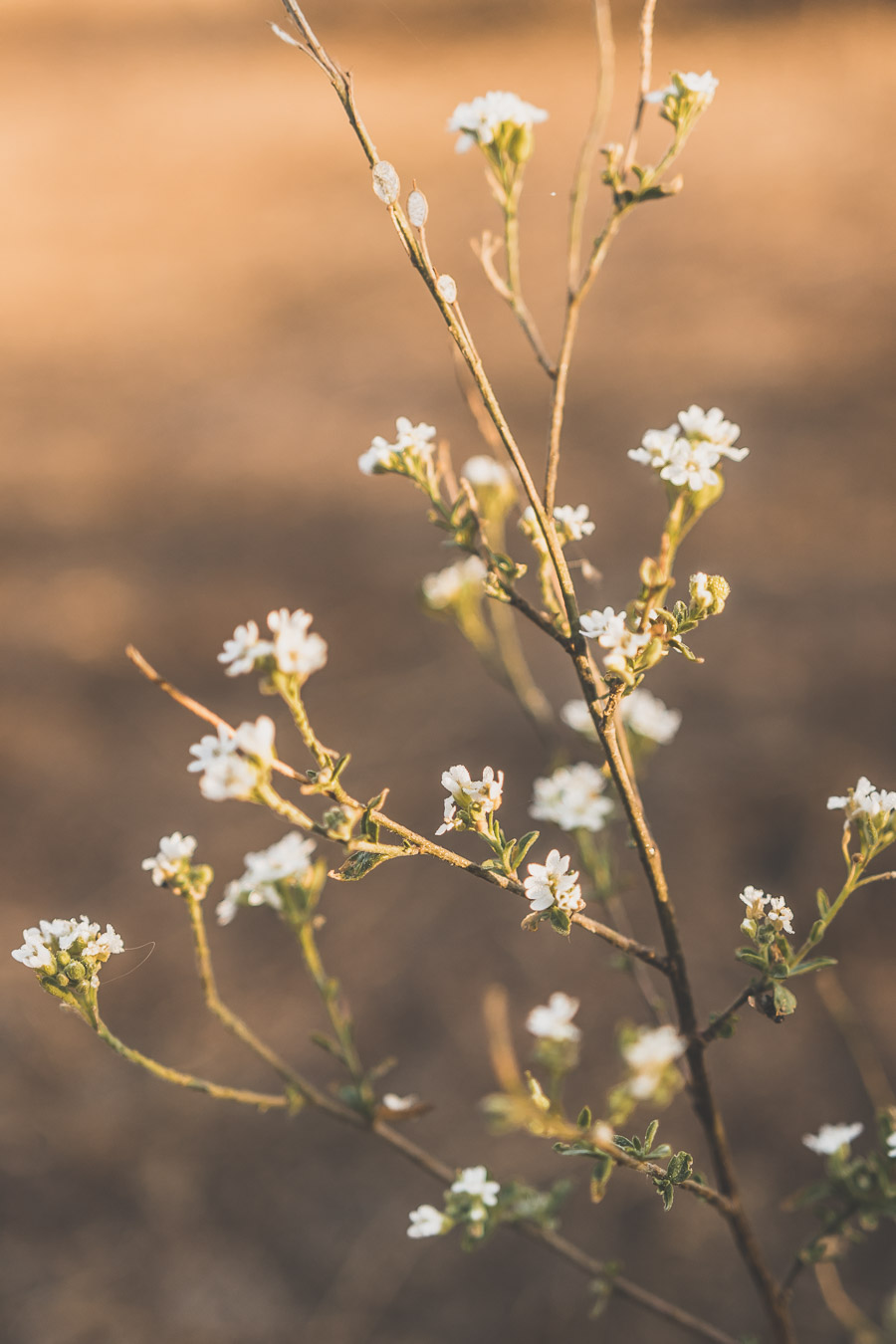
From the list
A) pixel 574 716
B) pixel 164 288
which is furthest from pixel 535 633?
pixel 164 288

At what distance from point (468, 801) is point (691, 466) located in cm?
23

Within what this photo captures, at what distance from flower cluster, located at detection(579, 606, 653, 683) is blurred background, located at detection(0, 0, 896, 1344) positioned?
377 mm

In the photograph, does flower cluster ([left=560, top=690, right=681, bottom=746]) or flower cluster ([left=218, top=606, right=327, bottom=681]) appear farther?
flower cluster ([left=560, top=690, right=681, bottom=746])

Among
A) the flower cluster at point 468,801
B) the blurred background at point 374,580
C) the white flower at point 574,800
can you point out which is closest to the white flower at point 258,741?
the flower cluster at point 468,801

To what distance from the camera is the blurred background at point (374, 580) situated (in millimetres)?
1438

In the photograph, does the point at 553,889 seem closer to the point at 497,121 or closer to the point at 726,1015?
the point at 726,1015

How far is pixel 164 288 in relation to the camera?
310 centimetres

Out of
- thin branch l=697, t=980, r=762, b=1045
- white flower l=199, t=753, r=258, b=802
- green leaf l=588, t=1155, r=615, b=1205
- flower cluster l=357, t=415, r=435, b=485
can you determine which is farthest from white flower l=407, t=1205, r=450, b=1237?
flower cluster l=357, t=415, r=435, b=485

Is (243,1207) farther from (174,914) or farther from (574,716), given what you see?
(574,716)

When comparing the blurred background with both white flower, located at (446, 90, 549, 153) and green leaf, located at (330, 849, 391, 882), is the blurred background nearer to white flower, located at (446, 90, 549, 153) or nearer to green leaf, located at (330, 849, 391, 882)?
green leaf, located at (330, 849, 391, 882)

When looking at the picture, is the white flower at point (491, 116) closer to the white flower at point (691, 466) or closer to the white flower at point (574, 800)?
the white flower at point (691, 466)

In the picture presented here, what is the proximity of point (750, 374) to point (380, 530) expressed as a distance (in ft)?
3.63

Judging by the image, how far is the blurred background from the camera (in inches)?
56.6

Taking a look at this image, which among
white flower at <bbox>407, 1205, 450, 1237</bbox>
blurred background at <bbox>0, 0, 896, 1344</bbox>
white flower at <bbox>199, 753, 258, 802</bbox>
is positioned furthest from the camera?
blurred background at <bbox>0, 0, 896, 1344</bbox>
